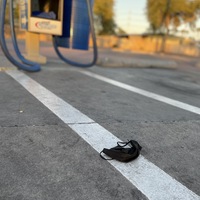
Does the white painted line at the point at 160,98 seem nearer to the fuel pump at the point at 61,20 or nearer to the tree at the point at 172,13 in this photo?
the fuel pump at the point at 61,20

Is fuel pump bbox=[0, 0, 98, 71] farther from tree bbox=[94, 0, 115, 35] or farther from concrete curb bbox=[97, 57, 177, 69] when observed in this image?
tree bbox=[94, 0, 115, 35]

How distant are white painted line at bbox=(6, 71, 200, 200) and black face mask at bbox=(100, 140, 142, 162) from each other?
54 mm

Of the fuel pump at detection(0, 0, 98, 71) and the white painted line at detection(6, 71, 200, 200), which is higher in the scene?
the fuel pump at detection(0, 0, 98, 71)

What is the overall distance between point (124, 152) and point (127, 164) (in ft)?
0.50

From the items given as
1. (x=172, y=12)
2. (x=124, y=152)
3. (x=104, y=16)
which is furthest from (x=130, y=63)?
(x=104, y=16)

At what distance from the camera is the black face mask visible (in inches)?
103

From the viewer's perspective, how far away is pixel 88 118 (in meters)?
3.71

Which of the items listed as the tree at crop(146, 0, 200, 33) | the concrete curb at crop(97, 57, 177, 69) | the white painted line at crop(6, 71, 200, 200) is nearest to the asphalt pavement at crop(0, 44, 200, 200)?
the white painted line at crop(6, 71, 200, 200)

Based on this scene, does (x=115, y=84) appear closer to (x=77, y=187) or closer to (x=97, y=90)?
(x=97, y=90)

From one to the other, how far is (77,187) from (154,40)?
3782 cm

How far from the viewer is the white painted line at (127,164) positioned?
7.08 feet

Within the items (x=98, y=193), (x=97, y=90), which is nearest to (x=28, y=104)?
(x=97, y=90)

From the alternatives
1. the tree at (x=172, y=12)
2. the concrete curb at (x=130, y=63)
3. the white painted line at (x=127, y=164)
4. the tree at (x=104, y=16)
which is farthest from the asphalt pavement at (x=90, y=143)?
the tree at (x=104, y=16)

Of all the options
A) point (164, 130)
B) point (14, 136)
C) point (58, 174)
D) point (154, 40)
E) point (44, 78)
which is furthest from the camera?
point (154, 40)
